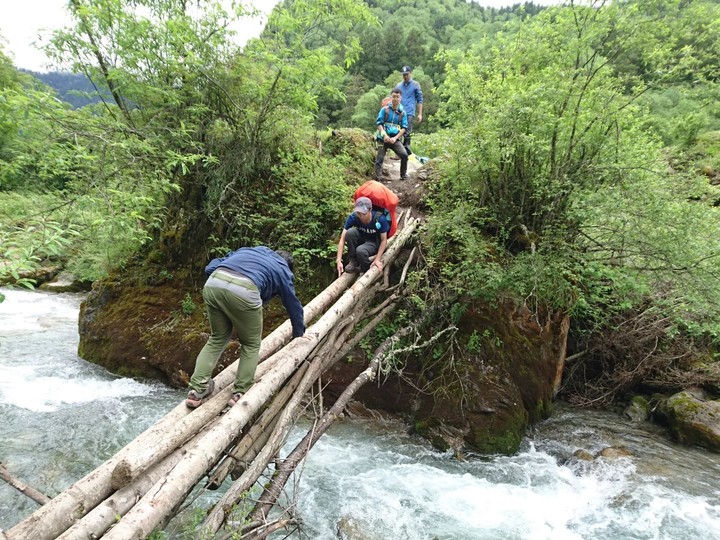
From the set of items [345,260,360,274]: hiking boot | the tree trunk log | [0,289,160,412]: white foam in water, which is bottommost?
[0,289,160,412]: white foam in water

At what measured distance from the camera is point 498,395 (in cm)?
597

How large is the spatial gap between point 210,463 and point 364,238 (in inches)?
161

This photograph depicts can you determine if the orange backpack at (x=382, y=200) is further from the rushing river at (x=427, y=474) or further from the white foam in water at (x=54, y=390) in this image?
the white foam in water at (x=54, y=390)

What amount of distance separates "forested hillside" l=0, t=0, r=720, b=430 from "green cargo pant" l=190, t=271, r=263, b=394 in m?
2.07

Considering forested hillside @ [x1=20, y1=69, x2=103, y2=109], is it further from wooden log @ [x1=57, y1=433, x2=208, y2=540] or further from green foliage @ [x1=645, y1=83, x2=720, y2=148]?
green foliage @ [x1=645, y1=83, x2=720, y2=148]

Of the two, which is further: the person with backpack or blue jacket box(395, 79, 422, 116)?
blue jacket box(395, 79, 422, 116)

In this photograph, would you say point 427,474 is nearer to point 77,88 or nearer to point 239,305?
point 239,305

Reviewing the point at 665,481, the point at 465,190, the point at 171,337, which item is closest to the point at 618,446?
the point at 665,481

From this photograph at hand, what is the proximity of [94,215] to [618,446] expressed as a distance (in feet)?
27.8

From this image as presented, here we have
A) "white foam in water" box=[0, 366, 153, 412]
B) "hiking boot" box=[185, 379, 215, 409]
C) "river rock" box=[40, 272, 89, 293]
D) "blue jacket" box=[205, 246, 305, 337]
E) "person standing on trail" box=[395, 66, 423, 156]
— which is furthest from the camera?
"river rock" box=[40, 272, 89, 293]

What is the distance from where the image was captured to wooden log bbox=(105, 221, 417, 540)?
2082mm

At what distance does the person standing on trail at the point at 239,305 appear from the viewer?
11.4 feet

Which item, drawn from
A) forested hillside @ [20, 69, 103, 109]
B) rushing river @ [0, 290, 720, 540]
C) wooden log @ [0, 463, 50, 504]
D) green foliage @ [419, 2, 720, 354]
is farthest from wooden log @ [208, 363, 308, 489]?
forested hillside @ [20, 69, 103, 109]

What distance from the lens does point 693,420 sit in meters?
6.43
